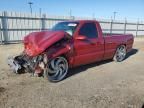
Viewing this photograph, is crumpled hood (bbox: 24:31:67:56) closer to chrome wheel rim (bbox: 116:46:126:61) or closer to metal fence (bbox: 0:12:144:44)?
chrome wheel rim (bbox: 116:46:126:61)

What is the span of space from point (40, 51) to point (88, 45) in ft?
6.38

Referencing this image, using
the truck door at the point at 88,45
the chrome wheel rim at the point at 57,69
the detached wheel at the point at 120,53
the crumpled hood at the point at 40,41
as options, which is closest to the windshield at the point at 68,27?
the truck door at the point at 88,45

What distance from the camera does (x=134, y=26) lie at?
2545 cm

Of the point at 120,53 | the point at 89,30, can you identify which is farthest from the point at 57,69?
the point at 120,53

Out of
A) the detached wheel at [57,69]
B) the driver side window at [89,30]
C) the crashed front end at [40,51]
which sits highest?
the driver side window at [89,30]

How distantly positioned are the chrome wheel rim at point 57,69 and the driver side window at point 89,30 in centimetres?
122

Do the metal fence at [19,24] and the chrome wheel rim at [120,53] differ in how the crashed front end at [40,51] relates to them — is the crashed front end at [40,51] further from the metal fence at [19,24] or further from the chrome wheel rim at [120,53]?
the metal fence at [19,24]

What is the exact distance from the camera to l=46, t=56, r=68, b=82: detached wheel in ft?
18.7

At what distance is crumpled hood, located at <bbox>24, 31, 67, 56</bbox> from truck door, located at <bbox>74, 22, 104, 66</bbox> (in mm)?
733

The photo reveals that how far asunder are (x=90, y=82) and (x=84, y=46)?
4.33 feet

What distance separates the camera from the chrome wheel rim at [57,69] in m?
5.73

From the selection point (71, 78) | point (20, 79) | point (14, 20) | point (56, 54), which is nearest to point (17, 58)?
point (20, 79)

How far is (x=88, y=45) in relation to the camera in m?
6.72

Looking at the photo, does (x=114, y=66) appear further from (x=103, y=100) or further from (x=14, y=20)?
(x=14, y=20)
